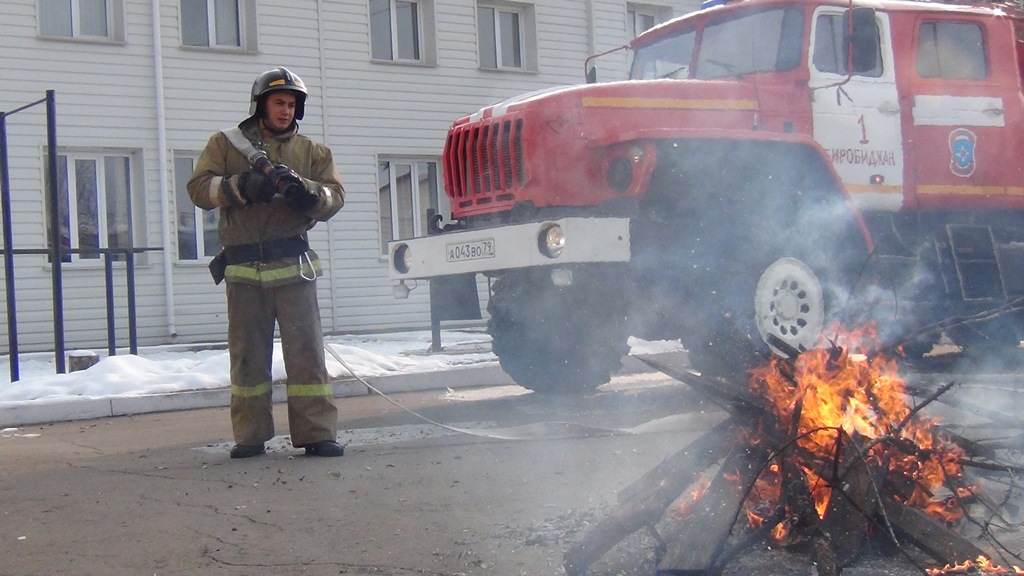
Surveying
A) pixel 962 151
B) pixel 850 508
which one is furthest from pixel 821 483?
pixel 962 151

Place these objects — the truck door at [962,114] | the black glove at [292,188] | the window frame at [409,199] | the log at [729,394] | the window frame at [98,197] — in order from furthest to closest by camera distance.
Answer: the window frame at [409,199] → the window frame at [98,197] → the truck door at [962,114] → the black glove at [292,188] → the log at [729,394]

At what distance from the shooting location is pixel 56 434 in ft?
25.3

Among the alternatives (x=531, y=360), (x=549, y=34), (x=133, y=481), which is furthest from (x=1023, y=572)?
(x=549, y=34)

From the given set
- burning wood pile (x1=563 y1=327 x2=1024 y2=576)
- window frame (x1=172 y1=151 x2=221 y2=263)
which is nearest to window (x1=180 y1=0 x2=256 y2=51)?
window frame (x1=172 y1=151 x2=221 y2=263)

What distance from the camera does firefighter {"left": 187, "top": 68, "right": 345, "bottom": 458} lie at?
20.4ft

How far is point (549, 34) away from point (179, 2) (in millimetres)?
6341

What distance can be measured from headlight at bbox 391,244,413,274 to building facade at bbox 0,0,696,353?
6082mm

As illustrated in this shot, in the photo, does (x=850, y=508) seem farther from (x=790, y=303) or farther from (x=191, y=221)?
(x=191, y=221)

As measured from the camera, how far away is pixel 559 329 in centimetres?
805

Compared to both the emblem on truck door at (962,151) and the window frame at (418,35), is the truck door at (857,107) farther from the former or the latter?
the window frame at (418,35)

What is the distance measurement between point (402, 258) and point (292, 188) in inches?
113

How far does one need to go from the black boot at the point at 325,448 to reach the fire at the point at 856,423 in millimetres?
2845

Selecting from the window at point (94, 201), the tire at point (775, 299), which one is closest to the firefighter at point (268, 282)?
the tire at point (775, 299)

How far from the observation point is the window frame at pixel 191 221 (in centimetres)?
1666
